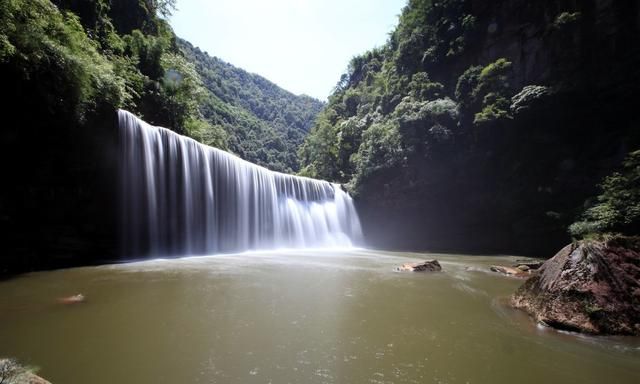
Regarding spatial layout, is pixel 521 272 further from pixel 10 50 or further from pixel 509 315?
pixel 10 50

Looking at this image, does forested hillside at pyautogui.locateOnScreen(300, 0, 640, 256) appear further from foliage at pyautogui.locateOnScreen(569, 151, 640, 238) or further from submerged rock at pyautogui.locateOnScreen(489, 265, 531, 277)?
submerged rock at pyautogui.locateOnScreen(489, 265, 531, 277)

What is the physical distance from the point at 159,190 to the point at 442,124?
2275 cm

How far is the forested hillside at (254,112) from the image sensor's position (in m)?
92.4

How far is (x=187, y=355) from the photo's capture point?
3609 mm

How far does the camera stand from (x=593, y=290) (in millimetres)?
5078

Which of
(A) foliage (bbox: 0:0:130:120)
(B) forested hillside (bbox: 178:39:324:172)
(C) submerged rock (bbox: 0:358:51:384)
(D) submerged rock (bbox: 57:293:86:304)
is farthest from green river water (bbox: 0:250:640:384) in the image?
(B) forested hillside (bbox: 178:39:324:172)

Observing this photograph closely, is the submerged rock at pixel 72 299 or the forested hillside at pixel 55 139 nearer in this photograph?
the submerged rock at pixel 72 299

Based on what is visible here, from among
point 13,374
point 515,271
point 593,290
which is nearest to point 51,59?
point 13,374

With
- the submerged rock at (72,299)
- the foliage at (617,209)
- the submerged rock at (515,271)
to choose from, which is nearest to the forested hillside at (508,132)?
the foliage at (617,209)

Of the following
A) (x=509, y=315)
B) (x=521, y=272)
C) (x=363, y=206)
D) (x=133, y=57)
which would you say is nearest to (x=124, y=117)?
(x=133, y=57)

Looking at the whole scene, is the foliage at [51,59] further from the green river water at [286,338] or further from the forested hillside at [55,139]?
the green river water at [286,338]

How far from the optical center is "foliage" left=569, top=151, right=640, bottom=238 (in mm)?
15352

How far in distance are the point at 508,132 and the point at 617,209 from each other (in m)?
10.0

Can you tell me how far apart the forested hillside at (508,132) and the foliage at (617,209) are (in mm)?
57
